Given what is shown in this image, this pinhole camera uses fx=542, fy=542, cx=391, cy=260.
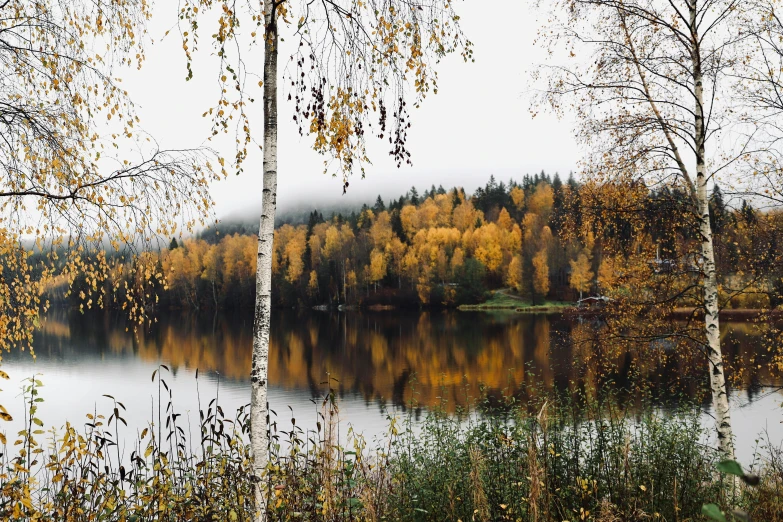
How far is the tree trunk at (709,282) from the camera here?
700 centimetres

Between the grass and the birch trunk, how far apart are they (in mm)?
61935

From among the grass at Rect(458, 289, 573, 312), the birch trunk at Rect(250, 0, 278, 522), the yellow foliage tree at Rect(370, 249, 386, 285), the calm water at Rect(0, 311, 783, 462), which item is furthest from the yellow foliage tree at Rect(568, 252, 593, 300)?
the birch trunk at Rect(250, 0, 278, 522)

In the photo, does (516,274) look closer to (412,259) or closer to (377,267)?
(412,259)

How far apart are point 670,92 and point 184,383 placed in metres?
22.3

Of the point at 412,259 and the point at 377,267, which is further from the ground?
the point at 412,259

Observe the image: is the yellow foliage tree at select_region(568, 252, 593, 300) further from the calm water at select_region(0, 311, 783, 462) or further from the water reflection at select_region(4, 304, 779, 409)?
the calm water at select_region(0, 311, 783, 462)

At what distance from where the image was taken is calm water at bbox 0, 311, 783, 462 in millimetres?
15461

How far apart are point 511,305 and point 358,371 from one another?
45768mm

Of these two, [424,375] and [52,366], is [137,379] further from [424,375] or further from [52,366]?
[424,375]

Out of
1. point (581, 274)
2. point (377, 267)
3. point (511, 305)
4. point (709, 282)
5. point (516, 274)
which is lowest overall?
point (511, 305)

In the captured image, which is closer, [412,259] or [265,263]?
[265,263]

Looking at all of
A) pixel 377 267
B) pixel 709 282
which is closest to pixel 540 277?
pixel 377 267

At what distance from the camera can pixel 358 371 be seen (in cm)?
2730

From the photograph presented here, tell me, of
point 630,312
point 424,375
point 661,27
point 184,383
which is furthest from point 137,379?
point 661,27
